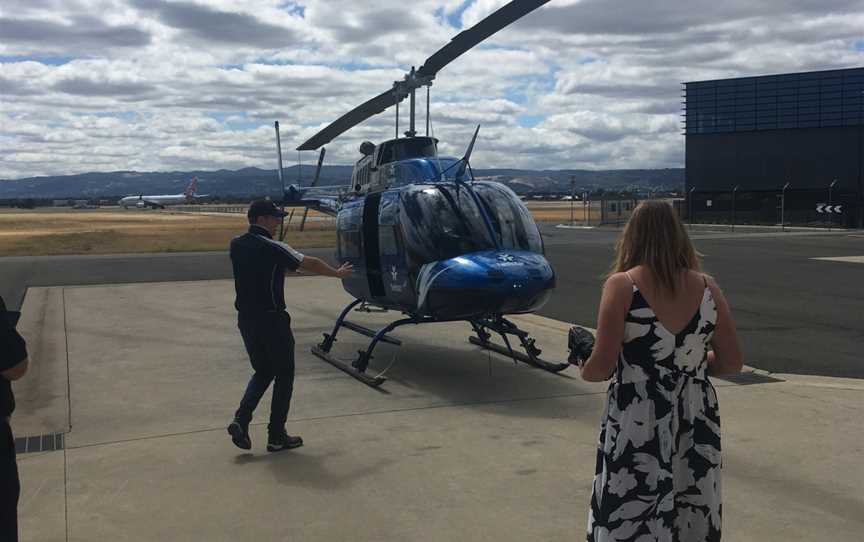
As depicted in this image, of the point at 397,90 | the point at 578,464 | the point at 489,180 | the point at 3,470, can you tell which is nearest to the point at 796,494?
the point at 578,464

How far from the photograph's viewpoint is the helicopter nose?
7.90 m

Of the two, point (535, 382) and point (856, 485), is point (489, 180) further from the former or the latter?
point (856, 485)

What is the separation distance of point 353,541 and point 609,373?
82.7 inches

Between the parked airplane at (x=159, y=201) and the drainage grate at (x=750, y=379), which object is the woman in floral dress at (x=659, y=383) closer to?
the drainage grate at (x=750, y=379)

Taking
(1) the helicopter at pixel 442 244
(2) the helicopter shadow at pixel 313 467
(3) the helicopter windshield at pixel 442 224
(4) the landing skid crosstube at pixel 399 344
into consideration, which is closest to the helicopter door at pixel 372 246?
(1) the helicopter at pixel 442 244

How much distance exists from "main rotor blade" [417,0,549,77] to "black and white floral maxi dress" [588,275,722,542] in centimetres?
562

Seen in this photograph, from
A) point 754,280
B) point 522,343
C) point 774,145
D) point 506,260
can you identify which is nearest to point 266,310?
point 506,260

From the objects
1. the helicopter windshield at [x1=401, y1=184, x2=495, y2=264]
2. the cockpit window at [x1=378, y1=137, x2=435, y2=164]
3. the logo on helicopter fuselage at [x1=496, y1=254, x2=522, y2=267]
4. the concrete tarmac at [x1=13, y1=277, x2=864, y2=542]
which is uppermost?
the cockpit window at [x1=378, y1=137, x2=435, y2=164]

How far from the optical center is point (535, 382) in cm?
879

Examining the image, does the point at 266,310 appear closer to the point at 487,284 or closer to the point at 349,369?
the point at 487,284

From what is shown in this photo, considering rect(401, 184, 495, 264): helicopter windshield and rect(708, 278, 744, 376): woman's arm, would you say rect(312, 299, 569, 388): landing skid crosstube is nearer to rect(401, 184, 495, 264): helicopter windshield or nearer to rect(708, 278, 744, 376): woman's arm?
rect(401, 184, 495, 264): helicopter windshield

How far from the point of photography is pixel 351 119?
13453 millimetres

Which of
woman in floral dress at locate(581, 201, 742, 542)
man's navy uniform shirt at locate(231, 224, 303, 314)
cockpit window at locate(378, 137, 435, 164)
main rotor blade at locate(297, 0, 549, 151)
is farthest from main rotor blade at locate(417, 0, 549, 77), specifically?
woman in floral dress at locate(581, 201, 742, 542)

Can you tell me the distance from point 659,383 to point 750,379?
6085 mm
